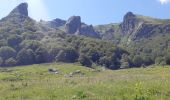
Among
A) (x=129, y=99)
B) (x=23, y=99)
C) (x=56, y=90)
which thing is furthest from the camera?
(x=56, y=90)

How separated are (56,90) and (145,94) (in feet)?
21.3

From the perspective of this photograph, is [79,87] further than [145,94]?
Yes

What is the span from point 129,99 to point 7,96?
8.37 meters

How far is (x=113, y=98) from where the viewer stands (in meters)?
24.6

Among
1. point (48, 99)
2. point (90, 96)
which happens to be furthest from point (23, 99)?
point (90, 96)

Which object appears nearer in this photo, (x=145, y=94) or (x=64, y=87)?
(x=145, y=94)

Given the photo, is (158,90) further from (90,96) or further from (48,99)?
(48,99)

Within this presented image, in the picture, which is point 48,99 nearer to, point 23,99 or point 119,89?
point 23,99

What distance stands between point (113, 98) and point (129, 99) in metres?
0.98

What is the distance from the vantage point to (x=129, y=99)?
2422 centimetres

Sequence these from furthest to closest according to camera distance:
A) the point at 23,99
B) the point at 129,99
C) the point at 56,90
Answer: the point at 56,90
the point at 23,99
the point at 129,99

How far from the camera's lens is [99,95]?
26.0 metres

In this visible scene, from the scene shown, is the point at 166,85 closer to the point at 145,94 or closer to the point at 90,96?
the point at 145,94

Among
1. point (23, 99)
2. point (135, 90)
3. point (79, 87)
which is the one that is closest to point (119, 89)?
point (135, 90)
